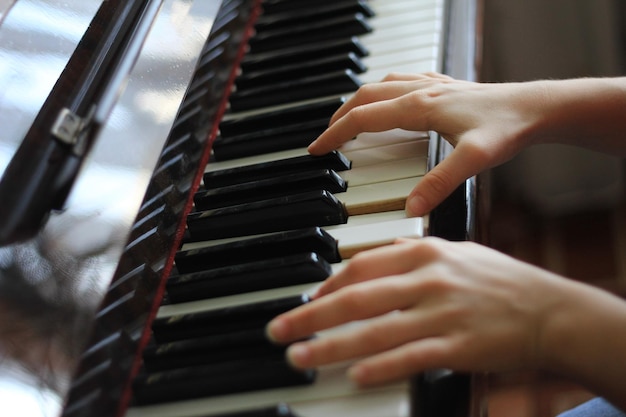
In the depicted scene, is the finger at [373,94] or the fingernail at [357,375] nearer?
the fingernail at [357,375]

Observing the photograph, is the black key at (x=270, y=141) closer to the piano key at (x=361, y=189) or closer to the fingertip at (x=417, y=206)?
the piano key at (x=361, y=189)

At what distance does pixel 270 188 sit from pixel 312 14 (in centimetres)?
66

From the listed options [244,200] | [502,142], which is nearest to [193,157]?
[244,200]

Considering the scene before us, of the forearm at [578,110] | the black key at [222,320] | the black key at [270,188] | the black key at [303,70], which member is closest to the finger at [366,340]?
the black key at [222,320]

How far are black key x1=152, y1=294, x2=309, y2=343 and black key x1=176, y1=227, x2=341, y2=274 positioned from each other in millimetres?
105

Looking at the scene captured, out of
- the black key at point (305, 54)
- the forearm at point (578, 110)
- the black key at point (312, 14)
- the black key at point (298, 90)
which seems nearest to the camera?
the forearm at point (578, 110)

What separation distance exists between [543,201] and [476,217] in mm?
2118

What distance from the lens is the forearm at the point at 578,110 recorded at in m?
1.15

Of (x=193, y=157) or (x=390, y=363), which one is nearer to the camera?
(x=390, y=363)

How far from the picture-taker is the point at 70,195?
3.12 ft

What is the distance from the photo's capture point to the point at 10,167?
2.92 ft

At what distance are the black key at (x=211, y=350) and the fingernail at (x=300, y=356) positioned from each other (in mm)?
52

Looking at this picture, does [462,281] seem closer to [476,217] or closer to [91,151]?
[476,217]

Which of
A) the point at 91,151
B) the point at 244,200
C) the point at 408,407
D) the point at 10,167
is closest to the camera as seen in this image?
the point at 408,407
